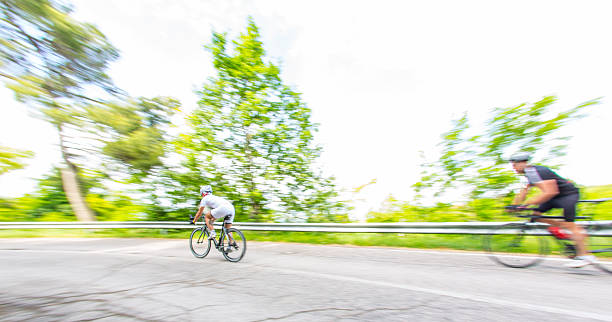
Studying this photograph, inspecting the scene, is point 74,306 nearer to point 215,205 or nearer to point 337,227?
point 215,205

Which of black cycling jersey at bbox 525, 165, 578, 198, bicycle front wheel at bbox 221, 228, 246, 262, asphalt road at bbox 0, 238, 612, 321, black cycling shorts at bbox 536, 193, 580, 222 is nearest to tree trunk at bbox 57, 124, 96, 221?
asphalt road at bbox 0, 238, 612, 321

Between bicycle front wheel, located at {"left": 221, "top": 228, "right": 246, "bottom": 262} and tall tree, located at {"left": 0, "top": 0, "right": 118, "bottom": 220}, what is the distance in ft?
25.3

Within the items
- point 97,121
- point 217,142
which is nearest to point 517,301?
point 217,142

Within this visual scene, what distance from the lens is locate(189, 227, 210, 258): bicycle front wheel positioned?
6.36m

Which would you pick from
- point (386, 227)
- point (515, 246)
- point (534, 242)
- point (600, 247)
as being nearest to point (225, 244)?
point (386, 227)

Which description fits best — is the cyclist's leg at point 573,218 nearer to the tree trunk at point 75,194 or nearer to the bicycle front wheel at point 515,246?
the bicycle front wheel at point 515,246

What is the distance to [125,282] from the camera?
13.3ft

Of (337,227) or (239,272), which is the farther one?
(337,227)

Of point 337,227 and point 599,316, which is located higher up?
point 337,227

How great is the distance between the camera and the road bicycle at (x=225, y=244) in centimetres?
586

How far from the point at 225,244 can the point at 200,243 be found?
89cm

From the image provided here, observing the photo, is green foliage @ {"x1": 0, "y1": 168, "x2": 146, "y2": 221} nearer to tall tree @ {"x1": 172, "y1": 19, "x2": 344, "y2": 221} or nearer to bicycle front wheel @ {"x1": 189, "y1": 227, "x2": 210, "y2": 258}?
tall tree @ {"x1": 172, "y1": 19, "x2": 344, "y2": 221}

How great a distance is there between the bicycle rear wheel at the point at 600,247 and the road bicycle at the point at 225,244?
18.6ft

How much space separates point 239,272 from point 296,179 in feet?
22.2
